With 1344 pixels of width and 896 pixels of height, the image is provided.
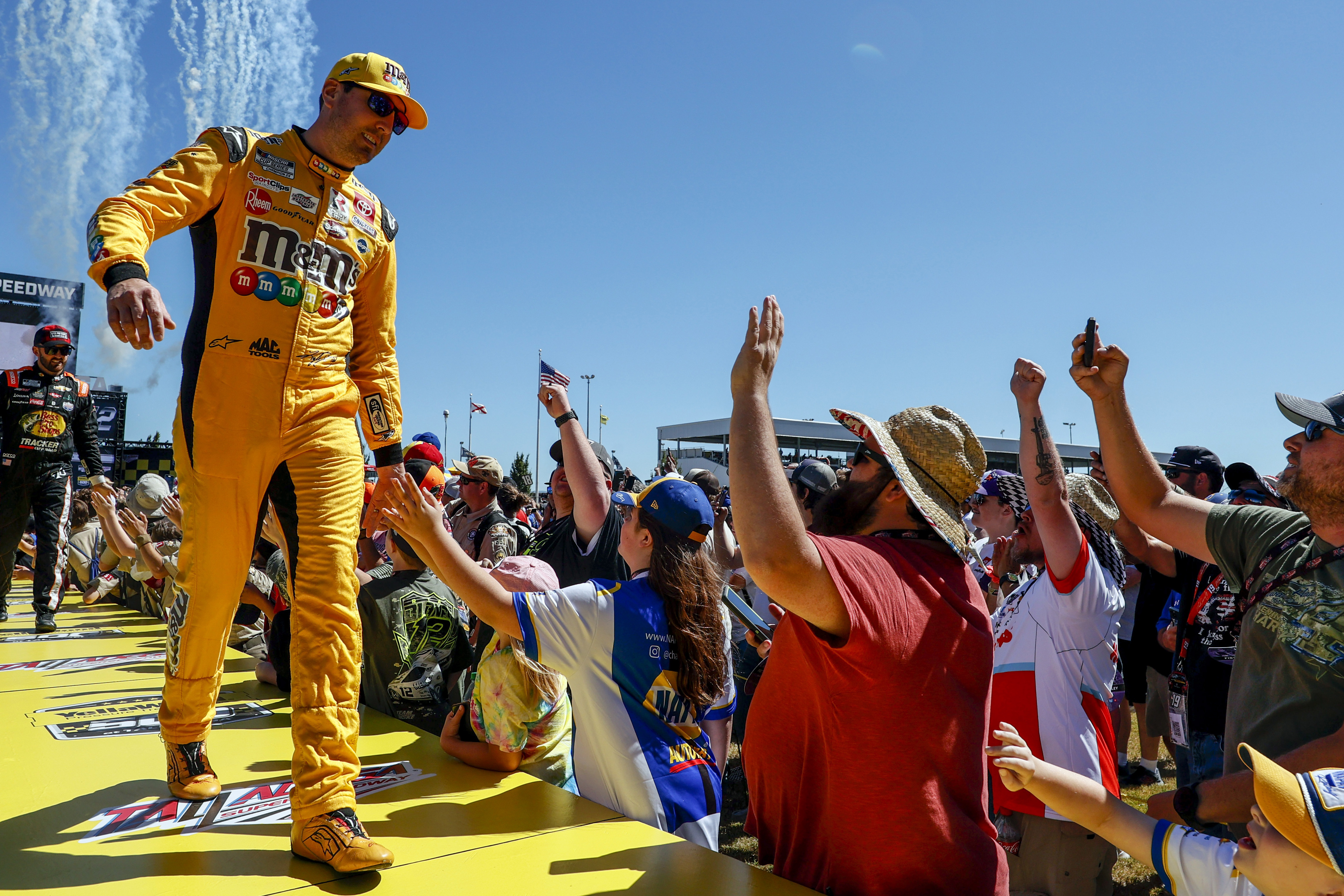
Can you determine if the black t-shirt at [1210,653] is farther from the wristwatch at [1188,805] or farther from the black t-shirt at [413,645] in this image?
the black t-shirt at [413,645]

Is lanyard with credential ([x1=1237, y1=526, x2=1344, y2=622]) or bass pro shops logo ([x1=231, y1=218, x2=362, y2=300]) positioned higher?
bass pro shops logo ([x1=231, y1=218, x2=362, y2=300])

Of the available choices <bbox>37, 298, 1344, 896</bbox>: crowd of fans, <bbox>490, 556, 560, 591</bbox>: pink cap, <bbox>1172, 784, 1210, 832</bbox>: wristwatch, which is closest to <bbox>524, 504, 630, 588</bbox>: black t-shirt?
<bbox>37, 298, 1344, 896</bbox>: crowd of fans

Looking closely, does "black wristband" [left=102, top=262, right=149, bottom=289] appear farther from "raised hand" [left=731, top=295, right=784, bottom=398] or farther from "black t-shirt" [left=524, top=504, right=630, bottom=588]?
"black t-shirt" [left=524, top=504, right=630, bottom=588]

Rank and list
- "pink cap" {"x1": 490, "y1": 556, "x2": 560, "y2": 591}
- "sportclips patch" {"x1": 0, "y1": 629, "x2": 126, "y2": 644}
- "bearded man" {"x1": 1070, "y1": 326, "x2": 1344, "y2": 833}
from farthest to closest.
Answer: "sportclips patch" {"x1": 0, "y1": 629, "x2": 126, "y2": 644} → "pink cap" {"x1": 490, "y1": 556, "x2": 560, "y2": 591} → "bearded man" {"x1": 1070, "y1": 326, "x2": 1344, "y2": 833}

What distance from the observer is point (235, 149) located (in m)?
2.20

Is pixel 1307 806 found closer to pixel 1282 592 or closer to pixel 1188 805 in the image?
pixel 1188 805

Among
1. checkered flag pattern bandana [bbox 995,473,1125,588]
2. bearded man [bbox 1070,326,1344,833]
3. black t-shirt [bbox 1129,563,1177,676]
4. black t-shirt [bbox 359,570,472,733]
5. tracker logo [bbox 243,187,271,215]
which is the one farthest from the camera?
black t-shirt [bbox 1129,563,1177,676]

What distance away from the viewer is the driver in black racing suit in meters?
6.21

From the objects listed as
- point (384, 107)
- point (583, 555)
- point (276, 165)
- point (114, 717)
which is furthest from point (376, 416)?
point (114, 717)

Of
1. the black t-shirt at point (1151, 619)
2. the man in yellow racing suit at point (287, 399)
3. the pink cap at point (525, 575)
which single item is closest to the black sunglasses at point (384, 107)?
the man in yellow racing suit at point (287, 399)

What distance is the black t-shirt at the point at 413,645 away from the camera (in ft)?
11.5

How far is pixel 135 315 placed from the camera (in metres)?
1.82

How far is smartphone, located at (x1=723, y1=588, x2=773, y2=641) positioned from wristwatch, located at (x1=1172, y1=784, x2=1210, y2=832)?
5.24ft

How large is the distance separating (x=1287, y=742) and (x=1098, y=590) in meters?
0.84
